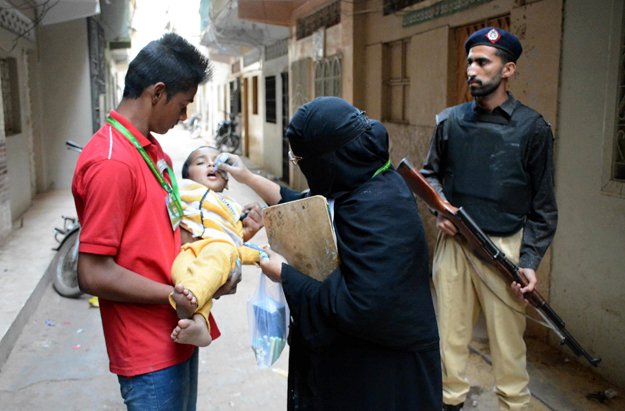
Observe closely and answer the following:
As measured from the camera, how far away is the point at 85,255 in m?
1.56

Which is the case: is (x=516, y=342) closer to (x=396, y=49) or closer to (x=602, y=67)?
(x=602, y=67)

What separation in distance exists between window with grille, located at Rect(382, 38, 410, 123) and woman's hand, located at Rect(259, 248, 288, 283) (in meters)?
5.20

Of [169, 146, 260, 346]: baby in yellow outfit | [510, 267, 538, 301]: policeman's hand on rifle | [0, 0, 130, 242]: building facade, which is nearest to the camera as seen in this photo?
[169, 146, 260, 346]: baby in yellow outfit

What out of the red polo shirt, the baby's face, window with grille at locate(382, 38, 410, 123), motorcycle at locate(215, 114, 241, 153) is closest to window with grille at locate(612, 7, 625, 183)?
the baby's face

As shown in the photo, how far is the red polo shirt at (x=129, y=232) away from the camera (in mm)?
1536

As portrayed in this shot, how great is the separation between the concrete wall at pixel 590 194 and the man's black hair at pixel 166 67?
2771mm

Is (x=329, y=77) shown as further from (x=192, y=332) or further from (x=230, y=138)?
(x=230, y=138)

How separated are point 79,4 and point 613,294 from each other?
307 inches

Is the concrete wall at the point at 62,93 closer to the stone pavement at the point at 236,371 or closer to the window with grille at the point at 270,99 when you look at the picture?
the window with grille at the point at 270,99

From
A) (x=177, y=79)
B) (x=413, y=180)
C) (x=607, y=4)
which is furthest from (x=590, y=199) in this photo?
(x=177, y=79)

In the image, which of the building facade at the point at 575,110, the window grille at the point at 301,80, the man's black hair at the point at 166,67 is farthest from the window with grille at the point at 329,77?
the man's black hair at the point at 166,67

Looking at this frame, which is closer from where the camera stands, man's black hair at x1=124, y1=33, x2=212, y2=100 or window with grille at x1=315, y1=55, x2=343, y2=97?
man's black hair at x1=124, y1=33, x2=212, y2=100

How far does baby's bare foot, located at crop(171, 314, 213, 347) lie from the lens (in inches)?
64.3

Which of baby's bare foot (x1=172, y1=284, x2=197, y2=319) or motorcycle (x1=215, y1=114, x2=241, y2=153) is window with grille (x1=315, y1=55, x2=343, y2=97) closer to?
baby's bare foot (x1=172, y1=284, x2=197, y2=319)
